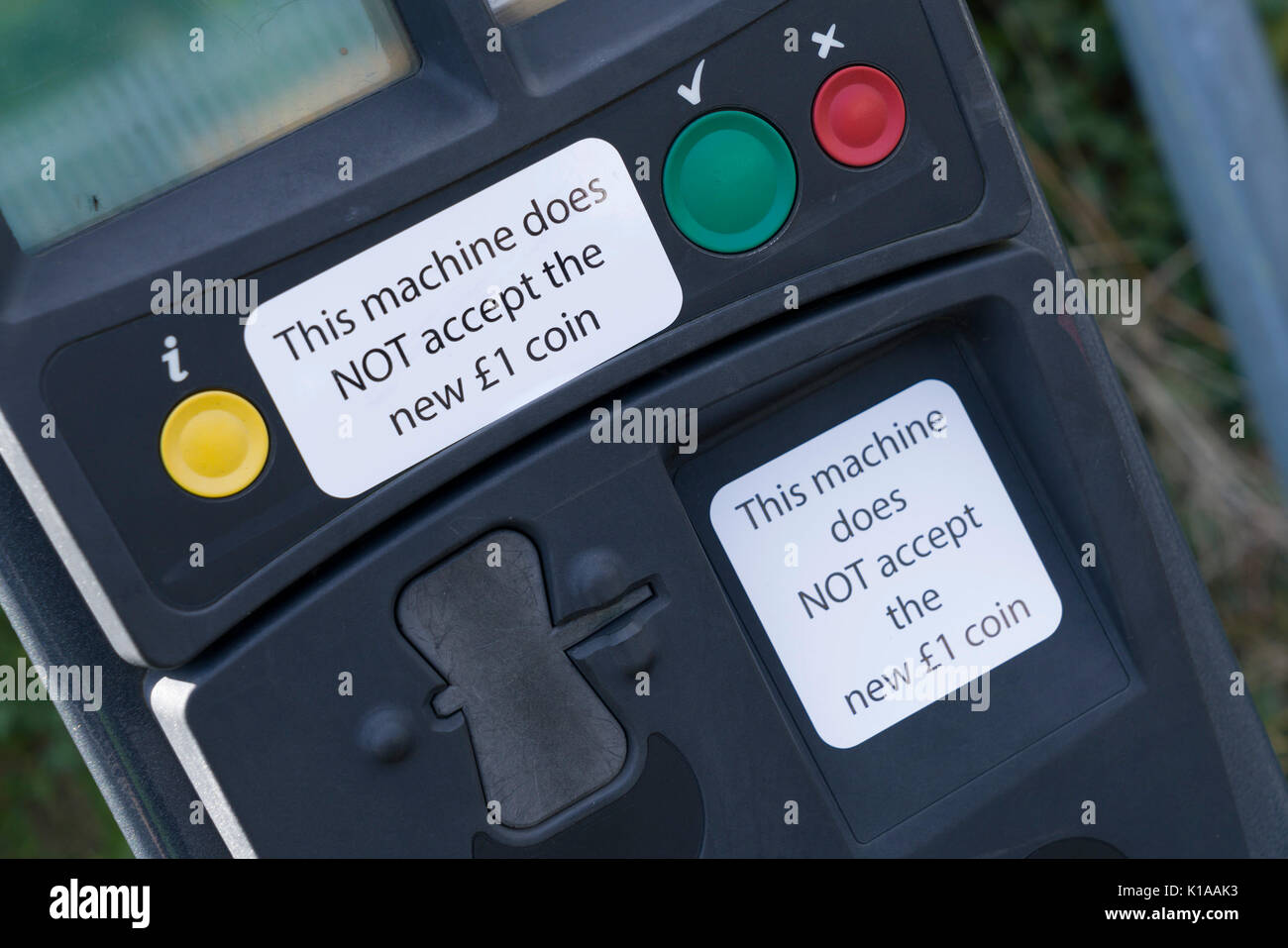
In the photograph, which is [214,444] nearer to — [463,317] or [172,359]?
[172,359]

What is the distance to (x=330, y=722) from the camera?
941 millimetres

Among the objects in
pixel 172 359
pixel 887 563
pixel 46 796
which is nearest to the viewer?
pixel 172 359

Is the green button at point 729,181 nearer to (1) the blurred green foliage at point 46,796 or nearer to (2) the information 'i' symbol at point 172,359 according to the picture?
(2) the information 'i' symbol at point 172,359

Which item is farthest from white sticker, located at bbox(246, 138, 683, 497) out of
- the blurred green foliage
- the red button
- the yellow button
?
the blurred green foliage

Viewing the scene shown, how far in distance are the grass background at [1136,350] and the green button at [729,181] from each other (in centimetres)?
205

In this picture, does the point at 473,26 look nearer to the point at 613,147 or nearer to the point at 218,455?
the point at 613,147

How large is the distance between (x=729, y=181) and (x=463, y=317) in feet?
0.73

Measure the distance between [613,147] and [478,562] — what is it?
0.32 metres

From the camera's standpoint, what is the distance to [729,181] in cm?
97

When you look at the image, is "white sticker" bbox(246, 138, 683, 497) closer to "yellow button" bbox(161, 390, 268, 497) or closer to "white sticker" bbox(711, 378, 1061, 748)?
"yellow button" bbox(161, 390, 268, 497)

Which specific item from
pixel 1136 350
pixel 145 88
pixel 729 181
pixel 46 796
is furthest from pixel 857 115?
pixel 46 796

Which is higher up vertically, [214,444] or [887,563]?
[214,444]

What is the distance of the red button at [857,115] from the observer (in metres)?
0.99

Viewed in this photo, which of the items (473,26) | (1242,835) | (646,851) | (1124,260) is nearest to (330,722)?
(646,851)
